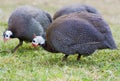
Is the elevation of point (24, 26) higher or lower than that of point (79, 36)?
lower

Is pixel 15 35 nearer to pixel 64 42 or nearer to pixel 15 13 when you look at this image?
pixel 15 13

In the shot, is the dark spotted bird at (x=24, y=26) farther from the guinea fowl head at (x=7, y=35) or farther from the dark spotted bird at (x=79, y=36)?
the dark spotted bird at (x=79, y=36)

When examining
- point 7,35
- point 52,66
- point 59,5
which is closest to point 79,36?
point 52,66

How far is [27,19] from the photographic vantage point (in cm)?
748

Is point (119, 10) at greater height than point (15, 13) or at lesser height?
lesser

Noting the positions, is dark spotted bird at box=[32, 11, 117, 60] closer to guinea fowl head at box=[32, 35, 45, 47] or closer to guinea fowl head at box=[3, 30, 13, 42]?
guinea fowl head at box=[32, 35, 45, 47]

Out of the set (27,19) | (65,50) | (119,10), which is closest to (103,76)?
(65,50)

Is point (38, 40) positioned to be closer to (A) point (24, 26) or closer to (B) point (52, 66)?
(B) point (52, 66)

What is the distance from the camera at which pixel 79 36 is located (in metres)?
6.18

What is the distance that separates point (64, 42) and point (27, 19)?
4.89 ft

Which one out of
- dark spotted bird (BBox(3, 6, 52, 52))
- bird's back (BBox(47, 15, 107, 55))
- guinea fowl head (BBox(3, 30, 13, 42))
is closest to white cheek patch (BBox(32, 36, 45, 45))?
bird's back (BBox(47, 15, 107, 55))

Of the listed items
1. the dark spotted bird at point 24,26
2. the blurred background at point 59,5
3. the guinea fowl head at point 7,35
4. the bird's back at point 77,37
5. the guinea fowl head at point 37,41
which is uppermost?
the bird's back at point 77,37

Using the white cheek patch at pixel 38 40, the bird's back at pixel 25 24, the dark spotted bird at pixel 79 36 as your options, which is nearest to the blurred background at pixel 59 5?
the bird's back at pixel 25 24

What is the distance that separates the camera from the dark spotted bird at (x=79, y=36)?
244 inches
